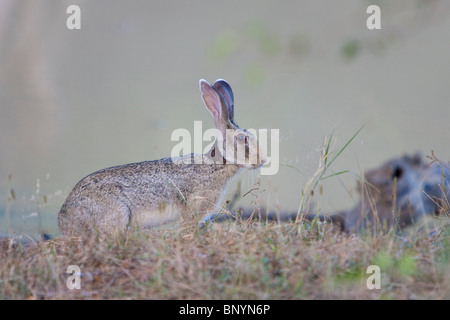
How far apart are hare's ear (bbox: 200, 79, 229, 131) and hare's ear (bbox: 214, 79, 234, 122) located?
146 mm

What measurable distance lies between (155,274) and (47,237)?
7.16 feet

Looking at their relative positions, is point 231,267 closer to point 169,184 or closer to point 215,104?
point 169,184

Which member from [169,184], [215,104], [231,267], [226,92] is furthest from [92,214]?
[231,267]

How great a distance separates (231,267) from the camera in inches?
182

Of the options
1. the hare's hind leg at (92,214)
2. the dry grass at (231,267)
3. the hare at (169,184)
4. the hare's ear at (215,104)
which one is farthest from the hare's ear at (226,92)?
the dry grass at (231,267)

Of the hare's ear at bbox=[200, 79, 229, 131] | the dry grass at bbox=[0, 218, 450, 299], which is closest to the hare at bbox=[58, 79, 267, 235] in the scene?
the hare's ear at bbox=[200, 79, 229, 131]

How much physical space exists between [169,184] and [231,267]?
2.44 meters

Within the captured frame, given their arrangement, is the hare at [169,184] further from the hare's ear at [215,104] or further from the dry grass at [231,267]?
the dry grass at [231,267]

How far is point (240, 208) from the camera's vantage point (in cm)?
632

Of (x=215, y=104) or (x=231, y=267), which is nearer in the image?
(x=231, y=267)

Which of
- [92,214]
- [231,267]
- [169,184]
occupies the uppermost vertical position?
[169,184]

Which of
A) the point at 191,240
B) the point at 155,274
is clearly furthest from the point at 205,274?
the point at 191,240

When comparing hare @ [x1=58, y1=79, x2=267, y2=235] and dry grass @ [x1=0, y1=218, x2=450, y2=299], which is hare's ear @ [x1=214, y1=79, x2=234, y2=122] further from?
dry grass @ [x1=0, y1=218, x2=450, y2=299]
